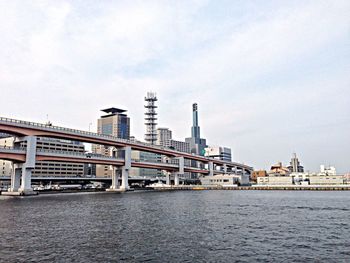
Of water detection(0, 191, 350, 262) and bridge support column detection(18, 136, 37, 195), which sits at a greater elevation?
bridge support column detection(18, 136, 37, 195)

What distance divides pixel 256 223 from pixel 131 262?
70.6ft

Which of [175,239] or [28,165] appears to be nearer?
[175,239]

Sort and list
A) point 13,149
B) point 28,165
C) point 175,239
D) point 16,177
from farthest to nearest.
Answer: point 16,177
point 28,165
point 13,149
point 175,239

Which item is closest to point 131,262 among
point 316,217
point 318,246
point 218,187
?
point 318,246

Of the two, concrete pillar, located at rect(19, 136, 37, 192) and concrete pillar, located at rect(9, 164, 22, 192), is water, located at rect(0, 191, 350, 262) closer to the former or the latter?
concrete pillar, located at rect(19, 136, 37, 192)

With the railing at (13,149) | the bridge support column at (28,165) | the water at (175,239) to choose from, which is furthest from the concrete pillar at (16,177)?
the water at (175,239)

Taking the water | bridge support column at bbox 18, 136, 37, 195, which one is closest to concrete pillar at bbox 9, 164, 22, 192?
bridge support column at bbox 18, 136, 37, 195

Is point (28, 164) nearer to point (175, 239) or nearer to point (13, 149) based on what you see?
point (13, 149)

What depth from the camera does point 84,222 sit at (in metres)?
40.6

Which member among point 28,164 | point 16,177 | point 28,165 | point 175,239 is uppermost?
point 28,164

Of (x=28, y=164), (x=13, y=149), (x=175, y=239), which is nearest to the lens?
(x=175, y=239)

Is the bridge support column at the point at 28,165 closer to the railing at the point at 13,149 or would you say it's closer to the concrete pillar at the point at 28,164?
the concrete pillar at the point at 28,164

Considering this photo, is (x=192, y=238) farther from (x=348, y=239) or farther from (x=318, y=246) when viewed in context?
(x=348, y=239)

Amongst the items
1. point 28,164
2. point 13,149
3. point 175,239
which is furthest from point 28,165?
point 175,239
